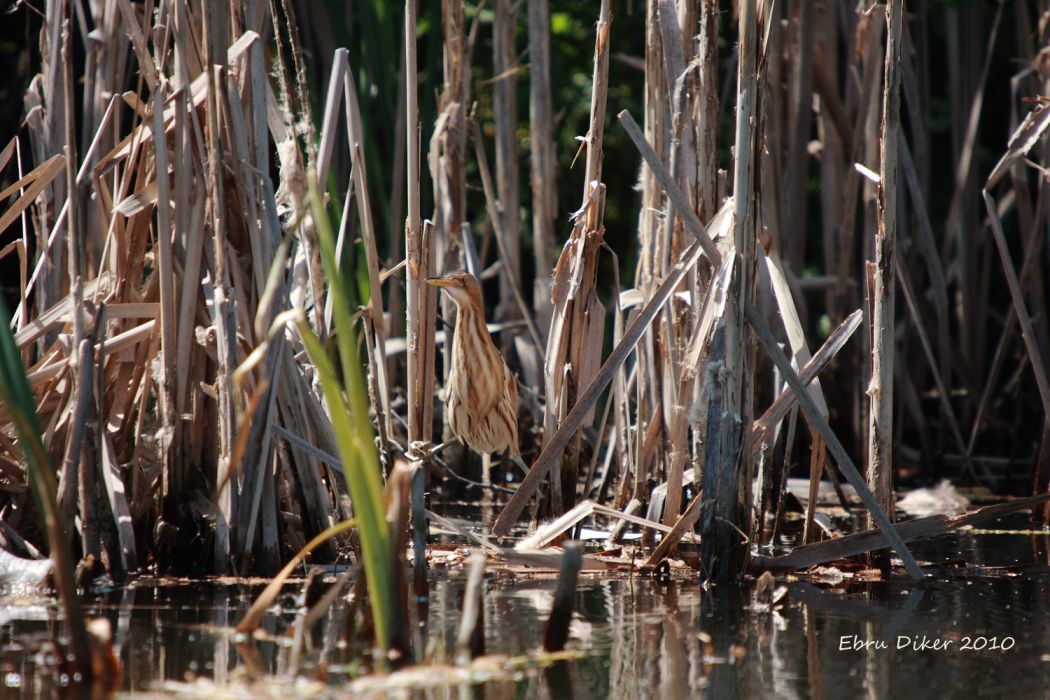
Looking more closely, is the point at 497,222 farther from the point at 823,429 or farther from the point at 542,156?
the point at 823,429

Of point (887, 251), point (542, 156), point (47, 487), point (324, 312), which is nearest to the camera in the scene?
point (47, 487)

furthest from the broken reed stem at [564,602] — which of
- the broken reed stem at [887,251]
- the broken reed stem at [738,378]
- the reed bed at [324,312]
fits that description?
the broken reed stem at [887,251]

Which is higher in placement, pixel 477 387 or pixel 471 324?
pixel 471 324

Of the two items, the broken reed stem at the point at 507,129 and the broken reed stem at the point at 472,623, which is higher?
the broken reed stem at the point at 507,129

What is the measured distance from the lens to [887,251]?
8.77 feet

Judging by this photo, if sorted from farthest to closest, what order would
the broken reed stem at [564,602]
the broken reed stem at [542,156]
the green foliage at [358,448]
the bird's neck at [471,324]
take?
the broken reed stem at [542,156]
the bird's neck at [471,324]
the broken reed stem at [564,602]
the green foliage at [358,448]

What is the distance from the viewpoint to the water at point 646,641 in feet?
6.44

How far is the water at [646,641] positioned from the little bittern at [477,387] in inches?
39.2

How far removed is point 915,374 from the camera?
4.94m

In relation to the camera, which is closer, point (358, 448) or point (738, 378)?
point (358, 448)

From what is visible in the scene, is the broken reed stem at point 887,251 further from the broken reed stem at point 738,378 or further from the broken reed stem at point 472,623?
the broken reed stem at point 472,623

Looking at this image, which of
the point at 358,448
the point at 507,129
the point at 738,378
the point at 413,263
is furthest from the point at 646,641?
the point at 507,129

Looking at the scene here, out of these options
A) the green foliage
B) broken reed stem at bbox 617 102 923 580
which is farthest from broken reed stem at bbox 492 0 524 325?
the green foliage

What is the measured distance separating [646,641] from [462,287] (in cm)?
157
